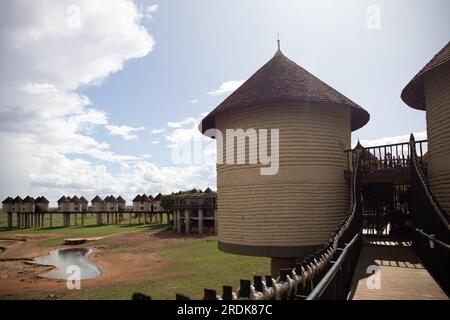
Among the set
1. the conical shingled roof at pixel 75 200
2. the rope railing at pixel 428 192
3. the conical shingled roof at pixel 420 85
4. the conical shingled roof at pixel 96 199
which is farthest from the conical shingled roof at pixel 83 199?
the rope railing at pixel 428 192

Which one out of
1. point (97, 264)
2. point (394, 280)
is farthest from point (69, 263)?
point (394, 280)

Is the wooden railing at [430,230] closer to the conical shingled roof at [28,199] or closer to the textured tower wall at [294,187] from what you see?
the textured tower wall at [294,187]

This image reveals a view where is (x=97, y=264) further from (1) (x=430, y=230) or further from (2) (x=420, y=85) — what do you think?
(1) (x=430, y=230)

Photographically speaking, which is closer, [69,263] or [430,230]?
[430,230]

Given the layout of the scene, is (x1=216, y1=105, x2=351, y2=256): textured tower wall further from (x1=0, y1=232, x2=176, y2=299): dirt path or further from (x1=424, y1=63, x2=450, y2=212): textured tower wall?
(x1=0, y1=232, x2=176, y2=299): dirt path

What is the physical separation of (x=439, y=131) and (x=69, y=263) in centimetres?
3512

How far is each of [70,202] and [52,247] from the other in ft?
134

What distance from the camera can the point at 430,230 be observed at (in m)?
9.42

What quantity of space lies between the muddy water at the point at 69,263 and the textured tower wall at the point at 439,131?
83.1 ft

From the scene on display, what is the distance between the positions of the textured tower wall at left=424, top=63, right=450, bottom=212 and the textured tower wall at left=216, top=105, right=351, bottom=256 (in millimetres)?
3191

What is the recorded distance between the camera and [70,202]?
282ft

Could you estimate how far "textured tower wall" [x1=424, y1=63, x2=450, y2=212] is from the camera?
39.5ft

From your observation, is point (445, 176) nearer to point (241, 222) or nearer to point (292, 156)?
point (292, 156)
